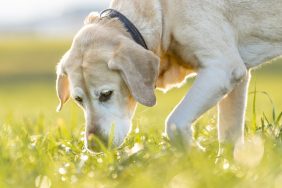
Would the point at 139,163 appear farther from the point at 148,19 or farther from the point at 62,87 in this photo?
the point at 62,87

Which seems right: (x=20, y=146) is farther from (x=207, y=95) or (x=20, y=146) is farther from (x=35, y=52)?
(x=35, y=52)

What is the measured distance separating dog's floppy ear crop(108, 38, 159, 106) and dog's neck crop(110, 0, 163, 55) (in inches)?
13.2

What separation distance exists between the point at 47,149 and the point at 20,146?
30 centimetres

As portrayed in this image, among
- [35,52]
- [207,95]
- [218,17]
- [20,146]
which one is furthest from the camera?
[35,52]

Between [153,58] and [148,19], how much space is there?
456 mm

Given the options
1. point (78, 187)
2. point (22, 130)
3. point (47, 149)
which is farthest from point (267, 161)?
point (22, 130)

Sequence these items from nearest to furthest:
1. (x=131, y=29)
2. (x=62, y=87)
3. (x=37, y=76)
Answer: (x=131, y=29) < (x=62, y=87) < (x=37, y=76)

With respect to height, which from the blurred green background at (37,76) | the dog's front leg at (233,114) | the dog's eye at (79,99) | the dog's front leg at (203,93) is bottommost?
the blurred green background at (37,76)

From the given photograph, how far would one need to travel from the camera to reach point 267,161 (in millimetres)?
3375

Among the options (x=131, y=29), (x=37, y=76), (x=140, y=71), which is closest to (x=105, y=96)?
(x=140, y=71)

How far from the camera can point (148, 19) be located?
16.3 feet

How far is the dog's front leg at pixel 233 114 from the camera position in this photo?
5520mm

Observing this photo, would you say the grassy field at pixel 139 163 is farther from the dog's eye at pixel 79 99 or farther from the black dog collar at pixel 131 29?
the black dog collar at pixel 131 29

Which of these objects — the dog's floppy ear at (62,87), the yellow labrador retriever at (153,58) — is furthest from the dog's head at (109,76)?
the dog's floppy ear at (62,87)
